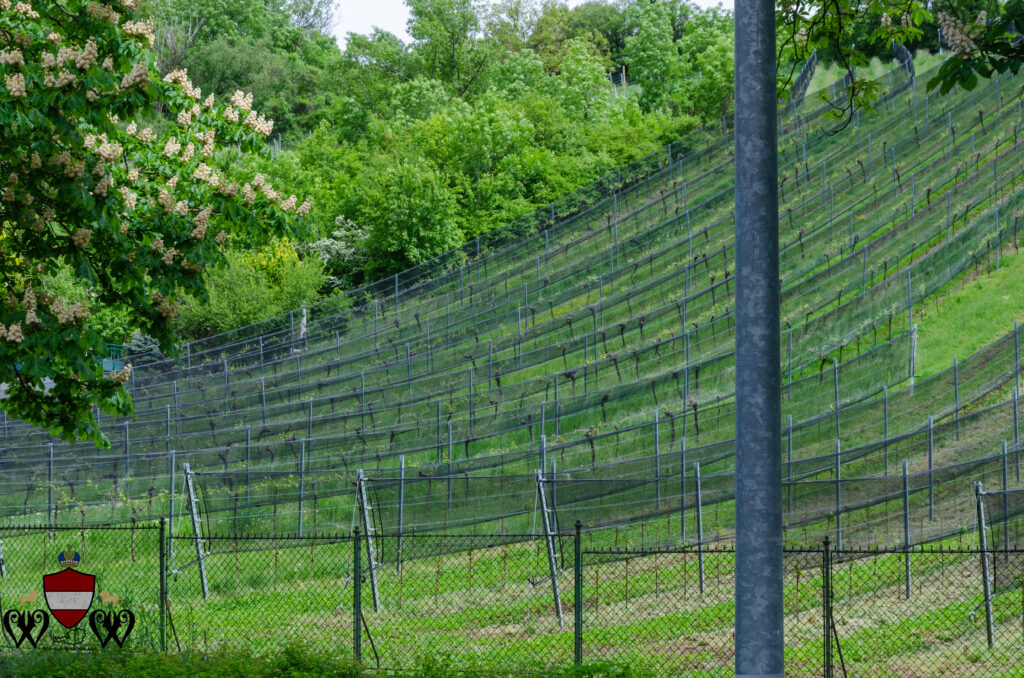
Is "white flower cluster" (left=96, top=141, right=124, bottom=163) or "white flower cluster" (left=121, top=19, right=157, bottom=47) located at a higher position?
"white flower cluster" (left=121, top=19, right=157, bottom=47)

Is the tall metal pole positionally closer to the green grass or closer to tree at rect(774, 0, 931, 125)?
tree at rect(774, 0, 931, 125)

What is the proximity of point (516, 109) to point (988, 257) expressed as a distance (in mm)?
27848

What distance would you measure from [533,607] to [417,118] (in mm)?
45835

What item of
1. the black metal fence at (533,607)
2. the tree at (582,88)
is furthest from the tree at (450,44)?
the black metal fence at (533,607)

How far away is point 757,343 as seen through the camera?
193 inches

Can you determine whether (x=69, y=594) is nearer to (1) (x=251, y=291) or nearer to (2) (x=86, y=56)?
(2) (x=86, y=56)

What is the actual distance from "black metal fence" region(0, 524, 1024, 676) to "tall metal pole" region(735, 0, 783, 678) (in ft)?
11.4

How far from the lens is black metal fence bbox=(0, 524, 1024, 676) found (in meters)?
10.0

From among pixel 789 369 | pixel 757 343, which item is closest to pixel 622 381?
pixel 789 369

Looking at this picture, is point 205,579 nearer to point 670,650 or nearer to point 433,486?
point 433,486

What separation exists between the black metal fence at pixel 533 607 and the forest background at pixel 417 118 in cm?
1899

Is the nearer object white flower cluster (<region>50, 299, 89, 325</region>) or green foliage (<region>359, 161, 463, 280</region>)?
white flower cluster (<region>50, 299, 89, 325</region>)

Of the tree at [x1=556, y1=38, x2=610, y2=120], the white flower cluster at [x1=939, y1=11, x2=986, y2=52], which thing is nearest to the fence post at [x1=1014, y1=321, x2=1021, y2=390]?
the white flower cluster at [x1=939, y1=11, x2=986, y2=52]

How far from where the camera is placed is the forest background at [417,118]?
42750 millimetres
